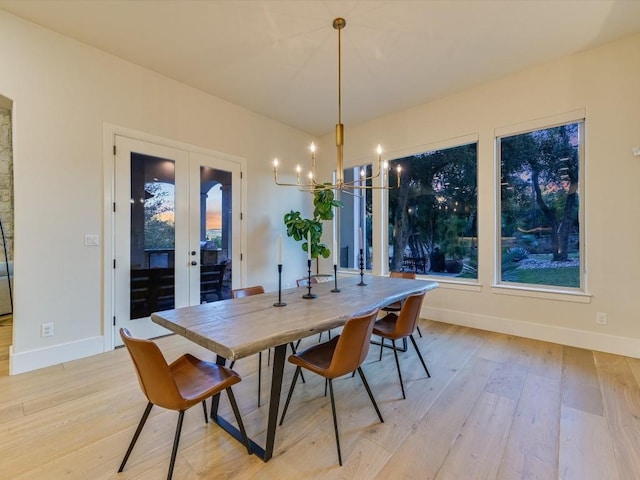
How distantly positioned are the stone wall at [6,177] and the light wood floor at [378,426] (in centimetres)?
265

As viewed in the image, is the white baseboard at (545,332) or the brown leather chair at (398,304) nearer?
the white baseboard at (545,332)

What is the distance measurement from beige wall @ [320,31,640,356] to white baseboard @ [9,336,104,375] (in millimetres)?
4269

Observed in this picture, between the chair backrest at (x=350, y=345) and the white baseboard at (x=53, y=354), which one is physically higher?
the chair backrest at (x=350, y=345)

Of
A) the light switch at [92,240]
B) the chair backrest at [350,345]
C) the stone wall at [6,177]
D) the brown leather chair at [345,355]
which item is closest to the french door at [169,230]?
the light switch at [92,240]

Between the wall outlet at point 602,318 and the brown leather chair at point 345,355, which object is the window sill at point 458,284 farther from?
→ the brown leather chair at point 345,355

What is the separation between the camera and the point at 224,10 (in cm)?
251

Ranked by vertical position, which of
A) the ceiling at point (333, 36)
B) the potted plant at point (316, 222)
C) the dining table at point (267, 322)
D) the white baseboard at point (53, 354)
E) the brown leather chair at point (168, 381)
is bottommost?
the white baseboard at point (53, 354)

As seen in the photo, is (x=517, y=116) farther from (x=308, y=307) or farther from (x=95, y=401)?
(x=95, y=401)

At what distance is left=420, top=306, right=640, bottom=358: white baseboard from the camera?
290cm

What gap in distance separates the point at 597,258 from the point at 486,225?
3.62 ft

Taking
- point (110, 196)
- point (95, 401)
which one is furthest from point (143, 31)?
point (95, 401)

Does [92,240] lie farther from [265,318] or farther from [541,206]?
[541,206]

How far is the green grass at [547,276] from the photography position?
3281 millimetres

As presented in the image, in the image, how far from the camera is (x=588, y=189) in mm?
3088
